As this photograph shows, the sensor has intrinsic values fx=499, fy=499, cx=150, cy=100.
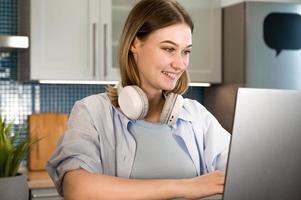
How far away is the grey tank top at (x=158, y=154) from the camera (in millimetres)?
1434

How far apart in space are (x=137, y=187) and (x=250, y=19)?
210 cm

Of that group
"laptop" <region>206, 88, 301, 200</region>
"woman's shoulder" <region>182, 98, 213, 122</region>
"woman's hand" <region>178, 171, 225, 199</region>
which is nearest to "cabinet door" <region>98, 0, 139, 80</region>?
"woman's shoulder" <region>182, 98, 213, 122</region>

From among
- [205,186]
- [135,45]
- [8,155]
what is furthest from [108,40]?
[205,186]

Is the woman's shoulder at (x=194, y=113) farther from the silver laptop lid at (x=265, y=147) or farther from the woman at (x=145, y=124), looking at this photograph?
the silver laptop lid at (x=265, y=147)

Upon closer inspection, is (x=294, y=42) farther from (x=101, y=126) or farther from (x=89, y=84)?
(x=101, y=126)

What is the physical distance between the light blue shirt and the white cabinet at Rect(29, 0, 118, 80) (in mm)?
1481

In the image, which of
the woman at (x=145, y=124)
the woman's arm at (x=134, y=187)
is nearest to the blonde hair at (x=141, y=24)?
the woman at (x=145, y=124)

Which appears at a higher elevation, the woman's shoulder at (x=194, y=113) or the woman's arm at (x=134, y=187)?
the woman's shoulder at (x=194, y=113)

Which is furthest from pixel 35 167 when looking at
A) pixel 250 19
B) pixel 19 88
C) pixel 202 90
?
pixel 250 19

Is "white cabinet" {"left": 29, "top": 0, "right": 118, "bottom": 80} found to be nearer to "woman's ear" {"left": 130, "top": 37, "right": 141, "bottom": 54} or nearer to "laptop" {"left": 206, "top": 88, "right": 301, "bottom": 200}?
"woman's ear" {"left": 130, "top": 37, "right": 141, "bottom": 54}

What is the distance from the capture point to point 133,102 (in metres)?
1.43

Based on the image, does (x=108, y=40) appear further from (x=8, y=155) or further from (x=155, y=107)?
(x=8, y=155)

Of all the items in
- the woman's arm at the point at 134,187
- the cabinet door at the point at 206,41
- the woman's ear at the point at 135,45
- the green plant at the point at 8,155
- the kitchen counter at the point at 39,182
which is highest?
the cabinet door at the point at 206,41

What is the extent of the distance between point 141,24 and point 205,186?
565mm
